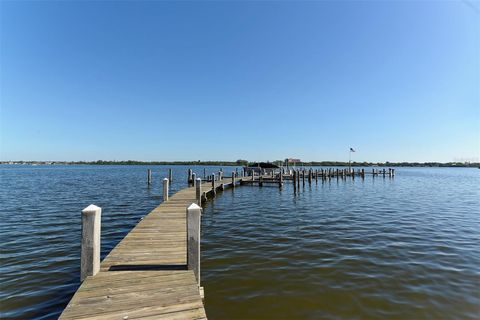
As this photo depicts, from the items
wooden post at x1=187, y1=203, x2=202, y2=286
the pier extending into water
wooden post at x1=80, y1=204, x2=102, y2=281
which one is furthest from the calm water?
wooden post at x1=80, y1=204, x2=102, y2=281

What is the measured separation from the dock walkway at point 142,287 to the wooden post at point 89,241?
0.16m

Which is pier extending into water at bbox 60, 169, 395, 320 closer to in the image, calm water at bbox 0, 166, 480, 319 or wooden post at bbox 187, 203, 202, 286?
wooden post at bbox 187, 203, 202, 286

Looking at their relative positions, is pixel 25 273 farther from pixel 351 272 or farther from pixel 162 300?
pixel 351 272

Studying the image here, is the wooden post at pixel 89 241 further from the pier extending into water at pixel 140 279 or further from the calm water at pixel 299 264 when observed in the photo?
the calm water at pixel 299 264

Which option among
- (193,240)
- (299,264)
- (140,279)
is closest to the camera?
(140,279)

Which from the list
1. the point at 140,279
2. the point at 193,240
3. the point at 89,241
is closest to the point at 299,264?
the point at 193,240

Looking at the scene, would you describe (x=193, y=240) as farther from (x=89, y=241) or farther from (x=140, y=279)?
(x=89, y=241)

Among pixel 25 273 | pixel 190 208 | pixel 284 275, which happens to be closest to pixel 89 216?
pixel 190 208

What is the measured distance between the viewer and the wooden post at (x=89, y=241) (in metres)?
4.84

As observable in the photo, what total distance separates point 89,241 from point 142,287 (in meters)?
1.37

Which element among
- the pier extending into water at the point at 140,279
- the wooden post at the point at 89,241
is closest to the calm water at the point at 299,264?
the pier extending into water at the point at 140,279

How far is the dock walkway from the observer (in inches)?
147

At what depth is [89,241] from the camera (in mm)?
4883

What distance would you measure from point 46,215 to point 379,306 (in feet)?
Result: 52.6
